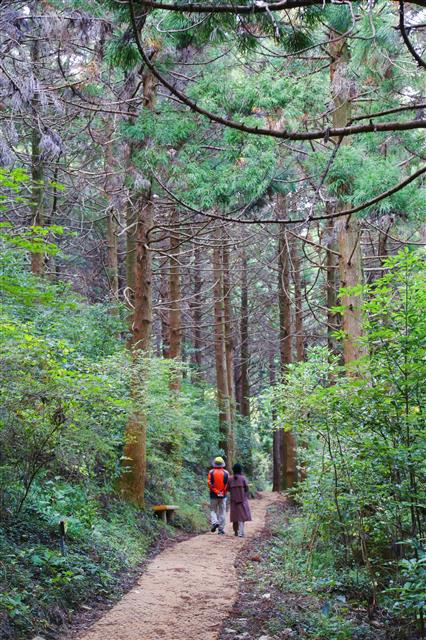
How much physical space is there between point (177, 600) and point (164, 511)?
5617 mm

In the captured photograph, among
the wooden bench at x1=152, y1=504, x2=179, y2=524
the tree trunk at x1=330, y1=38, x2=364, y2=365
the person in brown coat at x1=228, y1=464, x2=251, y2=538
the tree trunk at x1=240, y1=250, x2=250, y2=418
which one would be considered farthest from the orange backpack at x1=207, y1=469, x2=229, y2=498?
the tree trunk at x1=240, y1=250, x2=250, y2=418

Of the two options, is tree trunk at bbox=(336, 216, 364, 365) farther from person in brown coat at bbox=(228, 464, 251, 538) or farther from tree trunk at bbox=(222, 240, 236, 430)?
tree trunk at bbox=(222, 240, 236, 430)

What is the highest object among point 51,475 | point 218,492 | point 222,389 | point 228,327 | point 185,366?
point 228,327

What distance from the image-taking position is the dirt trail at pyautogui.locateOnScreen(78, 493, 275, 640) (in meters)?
5.81

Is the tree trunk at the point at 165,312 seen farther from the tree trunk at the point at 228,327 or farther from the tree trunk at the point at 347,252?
the tree trunk at the point at 347,252

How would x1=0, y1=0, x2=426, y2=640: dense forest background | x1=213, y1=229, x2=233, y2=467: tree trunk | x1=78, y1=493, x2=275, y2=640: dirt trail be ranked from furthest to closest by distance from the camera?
x1=213, y1=229, x2=233, y2=467: tree trunk → x1=78, y1=493, x2=275, y2=640: dirt trail → x1=0, y1=0, x2=426, y2=640: dense forest background

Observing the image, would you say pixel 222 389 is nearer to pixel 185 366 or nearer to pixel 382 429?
pixel 185 366

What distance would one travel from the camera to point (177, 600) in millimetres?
7039

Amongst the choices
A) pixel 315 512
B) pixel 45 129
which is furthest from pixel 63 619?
pixel 45 129

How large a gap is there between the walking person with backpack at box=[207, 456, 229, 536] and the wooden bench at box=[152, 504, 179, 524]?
0.86 meters

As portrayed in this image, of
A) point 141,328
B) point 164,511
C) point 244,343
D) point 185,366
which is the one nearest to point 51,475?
point 141,328

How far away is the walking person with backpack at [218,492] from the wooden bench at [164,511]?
86cm

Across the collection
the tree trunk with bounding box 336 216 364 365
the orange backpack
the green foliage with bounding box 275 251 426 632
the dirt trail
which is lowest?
the dirt trail

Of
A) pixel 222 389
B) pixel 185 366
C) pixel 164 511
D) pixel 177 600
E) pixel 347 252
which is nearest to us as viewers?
pixel 177 600
